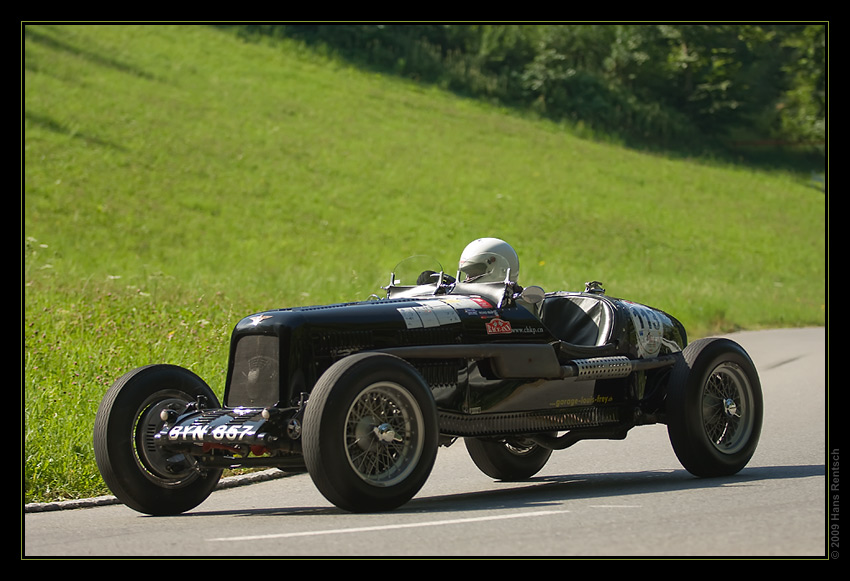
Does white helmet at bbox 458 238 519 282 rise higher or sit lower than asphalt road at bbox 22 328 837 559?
higher

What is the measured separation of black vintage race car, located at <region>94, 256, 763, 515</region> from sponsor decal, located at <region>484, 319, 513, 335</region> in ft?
0.03

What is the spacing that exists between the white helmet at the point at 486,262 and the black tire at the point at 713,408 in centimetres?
149

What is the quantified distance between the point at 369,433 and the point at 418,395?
1.23ft

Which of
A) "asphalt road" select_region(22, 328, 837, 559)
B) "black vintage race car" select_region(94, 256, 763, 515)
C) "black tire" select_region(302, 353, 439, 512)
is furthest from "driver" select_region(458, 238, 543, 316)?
"black tire" select_region(302, 353, 439, 512)

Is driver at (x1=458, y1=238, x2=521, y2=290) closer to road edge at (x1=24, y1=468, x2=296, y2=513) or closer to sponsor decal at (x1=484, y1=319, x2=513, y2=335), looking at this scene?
sponsor decal at (x1=484, y1=319, x2=513, y2=335)

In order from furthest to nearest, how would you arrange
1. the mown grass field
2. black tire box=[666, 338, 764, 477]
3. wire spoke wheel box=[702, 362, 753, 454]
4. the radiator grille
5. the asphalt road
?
1. the mown grass field
2. wire spoke wheel box=[702, 362, 753, 454]
3. black tire box=[666, 338, 764, 477]
4. the radiator grille
5. the asphalt road

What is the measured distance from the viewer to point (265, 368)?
7578mm

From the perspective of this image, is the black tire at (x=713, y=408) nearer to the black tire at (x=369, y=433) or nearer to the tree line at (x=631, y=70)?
the black tire at (x=369, y=433)

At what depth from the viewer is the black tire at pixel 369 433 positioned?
6.71m

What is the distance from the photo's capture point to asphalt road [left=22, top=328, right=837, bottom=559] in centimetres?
563

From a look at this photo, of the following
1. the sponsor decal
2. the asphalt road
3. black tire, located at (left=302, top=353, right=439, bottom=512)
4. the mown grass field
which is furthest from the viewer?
the mown grass field

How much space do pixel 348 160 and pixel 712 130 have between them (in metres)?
32.2
